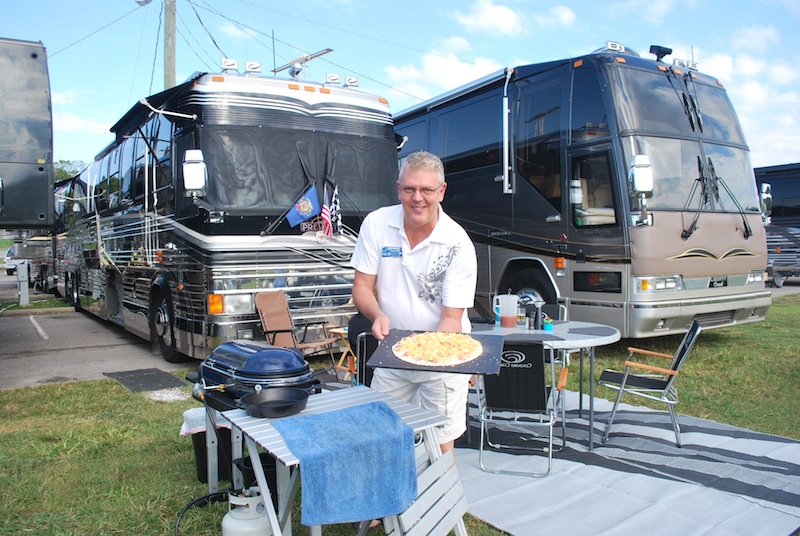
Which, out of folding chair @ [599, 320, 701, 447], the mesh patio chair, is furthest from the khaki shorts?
folding chair @ [599, 320, 701, 447]

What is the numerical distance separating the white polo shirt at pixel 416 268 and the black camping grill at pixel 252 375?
529mm

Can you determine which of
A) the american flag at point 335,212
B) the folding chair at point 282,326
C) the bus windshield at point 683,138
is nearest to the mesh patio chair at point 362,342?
the folding chair at point 282,326

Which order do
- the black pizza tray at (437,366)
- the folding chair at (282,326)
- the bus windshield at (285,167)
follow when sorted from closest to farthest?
1. the black pizza tray at (437,366)
2. the bus windshield at (285,167)
3. the folding chair at (282,326)

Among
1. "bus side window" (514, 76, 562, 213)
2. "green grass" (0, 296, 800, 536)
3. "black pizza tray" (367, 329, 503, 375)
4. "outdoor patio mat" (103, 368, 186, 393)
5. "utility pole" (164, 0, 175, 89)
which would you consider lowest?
"green grass" (0, 296, 800, 536)

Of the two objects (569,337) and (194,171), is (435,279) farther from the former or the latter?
(194,171)

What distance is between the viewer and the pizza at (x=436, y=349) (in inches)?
108

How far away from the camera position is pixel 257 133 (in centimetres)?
652

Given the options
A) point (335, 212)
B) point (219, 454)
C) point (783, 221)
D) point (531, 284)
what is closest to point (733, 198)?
point (531, 284)

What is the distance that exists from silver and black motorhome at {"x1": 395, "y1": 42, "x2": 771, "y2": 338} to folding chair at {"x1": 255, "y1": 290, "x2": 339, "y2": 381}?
3015mm

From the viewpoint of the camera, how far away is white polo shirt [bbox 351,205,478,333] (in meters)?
3.02

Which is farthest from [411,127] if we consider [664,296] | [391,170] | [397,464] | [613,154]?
[397,464]

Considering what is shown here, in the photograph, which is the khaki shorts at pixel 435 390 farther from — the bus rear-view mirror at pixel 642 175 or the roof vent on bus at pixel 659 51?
the roof vent on bus at pixel 659 51

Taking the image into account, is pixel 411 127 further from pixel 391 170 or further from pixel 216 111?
pixel 216 111

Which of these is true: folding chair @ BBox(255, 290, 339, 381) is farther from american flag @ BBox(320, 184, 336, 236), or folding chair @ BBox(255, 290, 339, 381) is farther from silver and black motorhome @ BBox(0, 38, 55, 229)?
silver and black motorhome @ BBox(0, 38, 55, 229)
